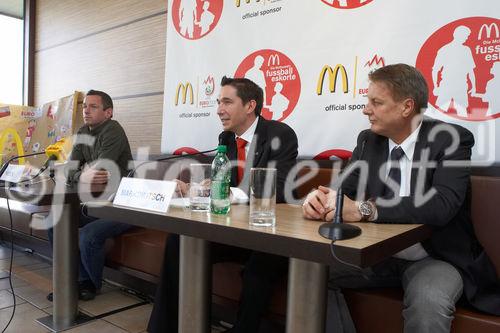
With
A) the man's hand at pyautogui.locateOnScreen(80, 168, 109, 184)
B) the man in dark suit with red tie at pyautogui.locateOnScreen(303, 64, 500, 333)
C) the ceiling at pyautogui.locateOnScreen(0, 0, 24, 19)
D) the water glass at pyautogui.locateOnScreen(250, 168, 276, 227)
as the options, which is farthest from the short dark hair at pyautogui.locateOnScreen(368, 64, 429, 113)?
the ceiling at pyautogui.locateOnScreen(0, 0, 24, 19)

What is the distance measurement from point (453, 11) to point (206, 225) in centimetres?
145

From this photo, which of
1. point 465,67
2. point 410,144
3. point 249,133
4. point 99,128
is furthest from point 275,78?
point 99,128

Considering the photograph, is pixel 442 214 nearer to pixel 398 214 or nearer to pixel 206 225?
pixel 398 214

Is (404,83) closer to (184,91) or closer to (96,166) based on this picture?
(184,91)

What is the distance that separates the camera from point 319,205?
3.46ft

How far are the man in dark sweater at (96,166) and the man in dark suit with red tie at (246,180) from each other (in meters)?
0.64

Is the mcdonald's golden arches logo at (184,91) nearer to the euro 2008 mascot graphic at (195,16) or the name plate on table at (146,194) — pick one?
the euro 2008 mascot graphic at (195,16)

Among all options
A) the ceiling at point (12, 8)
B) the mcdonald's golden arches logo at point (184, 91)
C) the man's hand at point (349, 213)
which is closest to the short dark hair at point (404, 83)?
the man's hand at point (349, 213)

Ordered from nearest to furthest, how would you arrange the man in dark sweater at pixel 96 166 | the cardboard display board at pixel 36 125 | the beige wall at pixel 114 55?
the man in dark sweater at pixel 96 166 → the beige wall at pixel 114 55 → the cardboard display board at pixel 36 125

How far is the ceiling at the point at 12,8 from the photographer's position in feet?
13.7

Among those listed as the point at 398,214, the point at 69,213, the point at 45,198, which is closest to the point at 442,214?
the point at 398,214

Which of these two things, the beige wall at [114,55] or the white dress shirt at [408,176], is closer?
the white dress shirt at [408,176]

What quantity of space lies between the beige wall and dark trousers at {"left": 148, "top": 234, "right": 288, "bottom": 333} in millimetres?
1499

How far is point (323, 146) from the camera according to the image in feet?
6.66
